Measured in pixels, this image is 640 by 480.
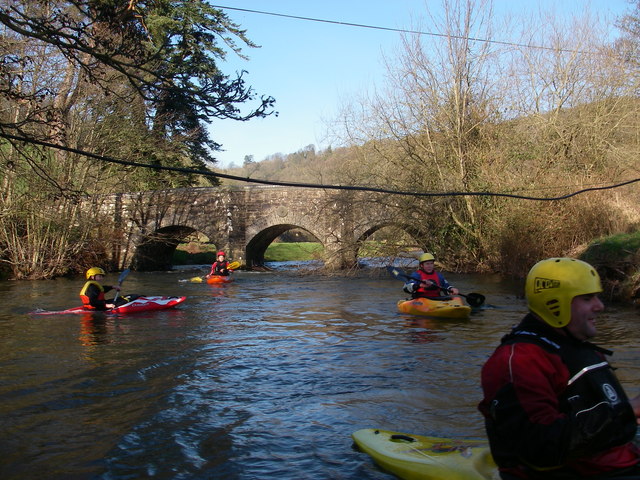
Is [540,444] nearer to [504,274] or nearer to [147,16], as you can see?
[147,16]

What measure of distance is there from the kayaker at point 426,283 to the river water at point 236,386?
564 millimetres

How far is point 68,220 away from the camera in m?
20.1

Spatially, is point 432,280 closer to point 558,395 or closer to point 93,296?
point 93,296

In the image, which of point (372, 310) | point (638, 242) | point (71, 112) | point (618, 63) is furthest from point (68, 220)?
point (618, 63)

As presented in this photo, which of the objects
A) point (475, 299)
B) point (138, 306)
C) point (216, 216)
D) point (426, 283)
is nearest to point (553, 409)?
point (426, 283)

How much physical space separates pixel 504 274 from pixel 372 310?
717 centimetres

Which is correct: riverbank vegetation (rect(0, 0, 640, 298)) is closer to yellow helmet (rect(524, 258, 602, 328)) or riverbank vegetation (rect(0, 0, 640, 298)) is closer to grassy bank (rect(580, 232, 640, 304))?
grassy bank (rect(580, 232, 640, 304))

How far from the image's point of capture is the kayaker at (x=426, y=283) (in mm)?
11289

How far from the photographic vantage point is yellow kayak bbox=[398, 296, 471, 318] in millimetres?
10992

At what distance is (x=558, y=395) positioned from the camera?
8.50 ft

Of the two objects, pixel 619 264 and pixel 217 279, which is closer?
pixel 619 264

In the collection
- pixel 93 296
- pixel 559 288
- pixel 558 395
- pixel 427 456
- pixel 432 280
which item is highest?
pixel 559 288

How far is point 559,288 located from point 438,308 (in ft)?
28.4

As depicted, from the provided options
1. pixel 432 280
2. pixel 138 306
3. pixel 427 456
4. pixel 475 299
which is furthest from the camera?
pixel 138 306
